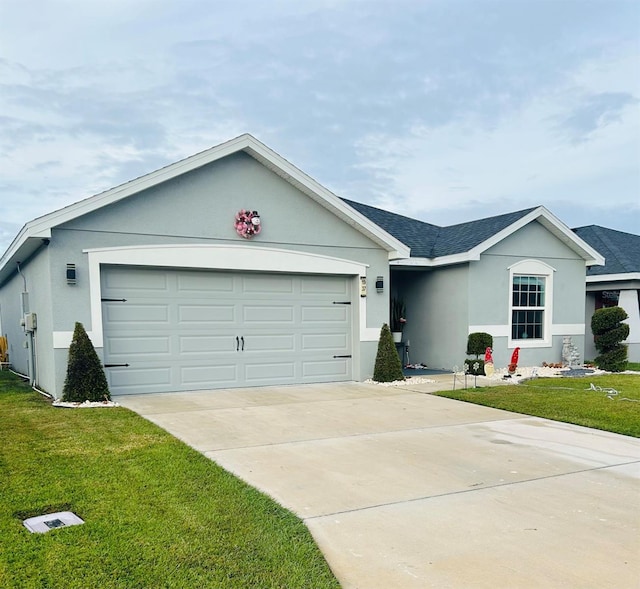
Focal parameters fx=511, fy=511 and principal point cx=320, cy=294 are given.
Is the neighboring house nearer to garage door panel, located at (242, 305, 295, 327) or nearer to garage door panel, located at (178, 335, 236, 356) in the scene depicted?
garage door panel, located at (242, 305, 295, 327)

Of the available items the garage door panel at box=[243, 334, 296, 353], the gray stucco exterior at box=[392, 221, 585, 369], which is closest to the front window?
the gray stucco exterior at box=[392, 221, 585, 369]

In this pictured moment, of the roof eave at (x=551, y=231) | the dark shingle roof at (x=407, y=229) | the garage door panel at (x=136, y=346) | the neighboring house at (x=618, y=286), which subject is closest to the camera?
the garage door panel at (x=136, y=346)

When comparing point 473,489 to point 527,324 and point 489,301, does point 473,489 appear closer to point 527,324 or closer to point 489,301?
point 489,301

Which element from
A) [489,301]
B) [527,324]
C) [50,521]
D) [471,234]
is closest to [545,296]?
[527,324]

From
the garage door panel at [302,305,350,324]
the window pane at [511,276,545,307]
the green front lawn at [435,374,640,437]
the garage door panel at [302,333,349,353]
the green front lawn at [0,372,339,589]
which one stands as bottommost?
the green front lawn at [435,374,640,437]

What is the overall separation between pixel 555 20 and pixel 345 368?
8060 millimetres

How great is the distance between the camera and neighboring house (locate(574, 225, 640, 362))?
1547cm

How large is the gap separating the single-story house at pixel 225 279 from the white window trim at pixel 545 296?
15 cm

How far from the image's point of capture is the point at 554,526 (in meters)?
3.79

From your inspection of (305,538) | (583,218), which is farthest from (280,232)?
(583,218)

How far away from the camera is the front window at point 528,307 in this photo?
44.3 feet

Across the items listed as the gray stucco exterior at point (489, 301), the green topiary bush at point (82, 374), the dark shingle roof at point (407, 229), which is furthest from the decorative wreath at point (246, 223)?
the gray stucco exterior at point (489, 301)

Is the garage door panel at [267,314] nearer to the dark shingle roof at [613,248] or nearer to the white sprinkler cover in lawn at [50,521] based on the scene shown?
the white sprinkler cover in lawn at [50,521]

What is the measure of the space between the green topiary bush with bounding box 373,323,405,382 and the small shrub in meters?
2.40
